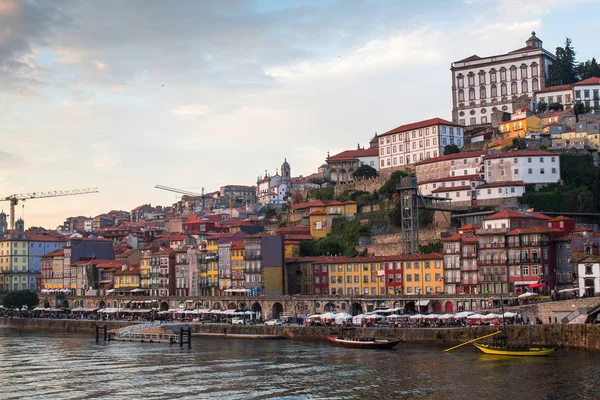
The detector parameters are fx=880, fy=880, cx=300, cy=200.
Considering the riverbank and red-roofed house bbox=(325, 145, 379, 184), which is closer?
the riverbank

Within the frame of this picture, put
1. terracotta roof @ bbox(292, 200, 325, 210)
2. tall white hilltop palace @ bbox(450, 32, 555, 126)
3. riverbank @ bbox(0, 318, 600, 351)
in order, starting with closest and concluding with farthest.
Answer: riverbank @ bbox(0, 318, 600, 351) → terracotta roof @ bbox(292, 200, 325, 210) → tall white hilltop palace @ bbox(450, 32, 555, 126)

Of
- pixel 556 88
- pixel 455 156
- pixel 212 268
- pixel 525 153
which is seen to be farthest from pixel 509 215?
pixel 556 88

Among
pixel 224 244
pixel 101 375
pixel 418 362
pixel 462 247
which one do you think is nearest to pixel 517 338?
pixel 418 362

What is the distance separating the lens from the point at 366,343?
2522 inches

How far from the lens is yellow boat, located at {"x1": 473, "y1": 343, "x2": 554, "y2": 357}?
5550 cm

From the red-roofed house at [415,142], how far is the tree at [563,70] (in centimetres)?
1752

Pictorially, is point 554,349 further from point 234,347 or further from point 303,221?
point 303,221

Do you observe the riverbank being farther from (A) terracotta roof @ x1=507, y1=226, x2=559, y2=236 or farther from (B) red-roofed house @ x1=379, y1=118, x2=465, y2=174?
(B) red-roofed house @ x1=379, y1=118, x2=465, y2=174

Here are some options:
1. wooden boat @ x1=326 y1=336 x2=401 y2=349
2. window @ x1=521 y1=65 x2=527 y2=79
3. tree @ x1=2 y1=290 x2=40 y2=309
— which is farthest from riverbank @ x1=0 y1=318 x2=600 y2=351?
window @ x1=521 y1=65 x2=527 y2=79

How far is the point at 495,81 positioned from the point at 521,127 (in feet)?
54.2

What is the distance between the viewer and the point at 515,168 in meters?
90.1

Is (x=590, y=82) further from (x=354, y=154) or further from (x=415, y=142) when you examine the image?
(x=354, y=154)

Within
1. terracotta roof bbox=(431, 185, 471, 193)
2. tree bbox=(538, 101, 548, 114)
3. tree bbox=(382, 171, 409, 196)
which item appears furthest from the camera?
tree bbox=(538, 101, 548, 114)

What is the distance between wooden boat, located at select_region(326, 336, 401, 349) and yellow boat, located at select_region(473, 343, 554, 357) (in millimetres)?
7332
